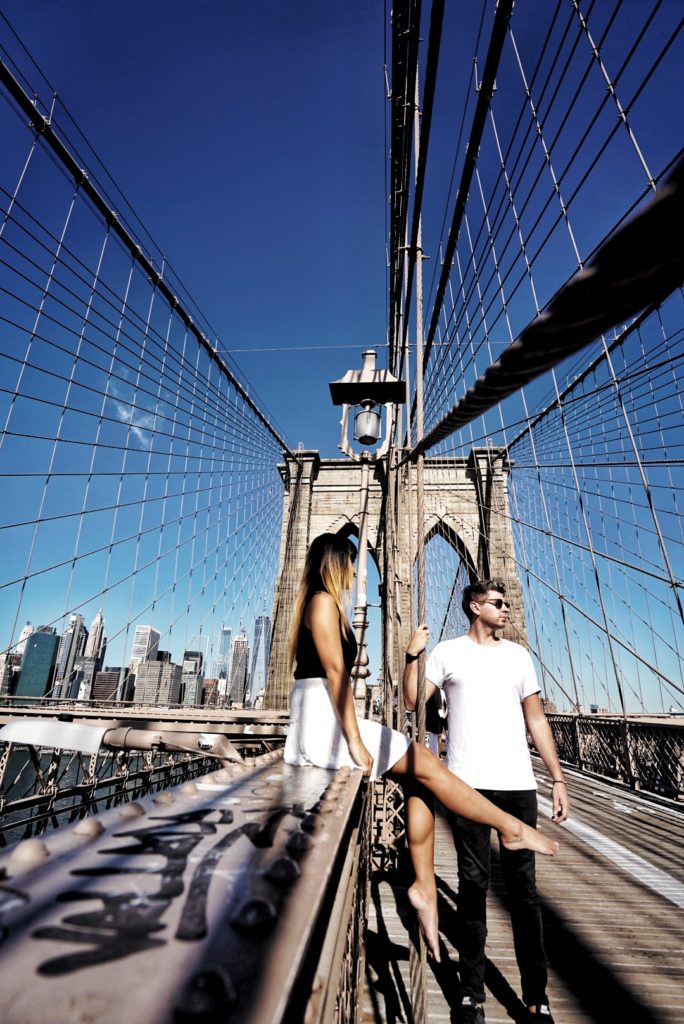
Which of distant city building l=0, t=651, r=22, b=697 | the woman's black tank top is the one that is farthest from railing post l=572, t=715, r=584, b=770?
distant city building l=0, t=651, r=22, b=697

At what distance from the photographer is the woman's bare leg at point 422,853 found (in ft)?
3.97

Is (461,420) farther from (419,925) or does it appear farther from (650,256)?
(419,925)

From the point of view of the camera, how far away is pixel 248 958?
267mm

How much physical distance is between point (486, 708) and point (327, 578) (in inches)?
28.7

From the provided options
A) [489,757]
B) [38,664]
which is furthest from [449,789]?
[38,664]

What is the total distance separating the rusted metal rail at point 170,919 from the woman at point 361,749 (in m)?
0.60

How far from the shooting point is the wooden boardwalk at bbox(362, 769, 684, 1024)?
1.64m

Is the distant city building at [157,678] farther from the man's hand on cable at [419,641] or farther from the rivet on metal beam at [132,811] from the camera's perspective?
the rivet on metal beam at [132,811]

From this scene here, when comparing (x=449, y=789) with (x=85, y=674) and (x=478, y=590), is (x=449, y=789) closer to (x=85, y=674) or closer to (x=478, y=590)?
(x=478, y=590)

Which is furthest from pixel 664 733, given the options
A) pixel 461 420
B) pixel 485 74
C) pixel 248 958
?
pixel 248 958

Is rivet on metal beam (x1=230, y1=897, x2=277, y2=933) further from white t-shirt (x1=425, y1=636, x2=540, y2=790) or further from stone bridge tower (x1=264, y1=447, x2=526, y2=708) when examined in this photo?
stone bridge tower (x1=264, y1=447, x2=526, y2=708)

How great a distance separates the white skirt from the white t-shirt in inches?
20.6

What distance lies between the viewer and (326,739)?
1171 millimetres

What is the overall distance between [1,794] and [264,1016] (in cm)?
505
